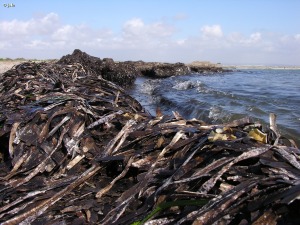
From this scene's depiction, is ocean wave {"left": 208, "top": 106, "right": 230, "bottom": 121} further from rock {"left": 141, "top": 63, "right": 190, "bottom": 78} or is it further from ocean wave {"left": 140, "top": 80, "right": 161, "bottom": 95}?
rock {"left": 141, "top": 63, "right": 190, "bottom": 78}

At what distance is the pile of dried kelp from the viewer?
63.2 inches

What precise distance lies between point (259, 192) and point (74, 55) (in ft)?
43.8

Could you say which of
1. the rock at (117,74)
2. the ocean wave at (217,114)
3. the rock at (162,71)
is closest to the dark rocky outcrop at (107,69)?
the rock at (117,74)

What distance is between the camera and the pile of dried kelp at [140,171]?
5.27 feet

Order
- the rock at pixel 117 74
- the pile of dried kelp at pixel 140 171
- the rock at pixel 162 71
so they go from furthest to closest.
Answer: the rock at pixel 162 71
the rock at pixel 117 74
the pile of dried kelp at pixel 140 171

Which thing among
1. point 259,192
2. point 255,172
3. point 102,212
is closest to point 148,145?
point 102,212

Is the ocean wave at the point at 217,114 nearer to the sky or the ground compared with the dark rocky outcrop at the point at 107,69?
nearer to the ground

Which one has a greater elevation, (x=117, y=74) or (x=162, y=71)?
(x=117, y=74)

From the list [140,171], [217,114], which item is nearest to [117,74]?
[217,114]

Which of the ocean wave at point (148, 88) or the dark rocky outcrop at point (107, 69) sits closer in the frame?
the ocean wave at point (148, 88)

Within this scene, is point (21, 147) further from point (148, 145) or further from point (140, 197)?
point (140, 197)

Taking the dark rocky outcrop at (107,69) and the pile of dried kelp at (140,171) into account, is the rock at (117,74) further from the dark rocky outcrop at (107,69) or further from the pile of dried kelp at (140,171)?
the pile of dried kelp at (140,171)

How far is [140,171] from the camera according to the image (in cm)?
226

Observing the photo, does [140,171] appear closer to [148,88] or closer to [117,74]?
[117,74]
